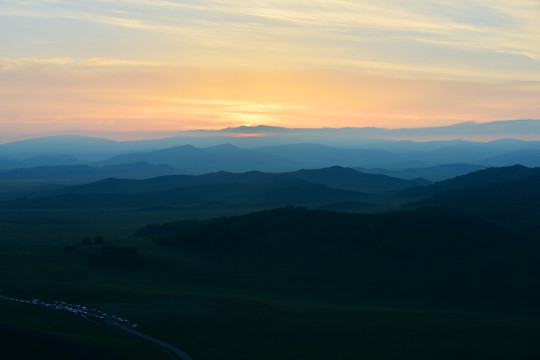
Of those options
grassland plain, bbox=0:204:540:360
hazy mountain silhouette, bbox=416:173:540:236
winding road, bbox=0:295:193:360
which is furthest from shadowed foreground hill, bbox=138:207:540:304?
winding road, bbox=0:295:193:360

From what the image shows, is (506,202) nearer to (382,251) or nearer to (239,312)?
(382,251)

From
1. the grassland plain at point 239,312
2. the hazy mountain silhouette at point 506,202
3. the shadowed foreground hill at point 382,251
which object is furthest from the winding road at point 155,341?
the hazy mountain silhouette at point 506,202

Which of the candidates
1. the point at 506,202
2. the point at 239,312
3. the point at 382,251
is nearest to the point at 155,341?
the point at 239,312

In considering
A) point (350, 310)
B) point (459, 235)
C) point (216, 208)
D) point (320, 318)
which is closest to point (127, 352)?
point (320, 318)

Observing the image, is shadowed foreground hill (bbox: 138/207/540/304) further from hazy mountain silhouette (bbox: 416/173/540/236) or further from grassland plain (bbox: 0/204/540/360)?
hazy mountain silhouette (bbox: 416/173/540/236)

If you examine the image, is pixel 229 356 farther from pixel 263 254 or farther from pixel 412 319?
pixel 263 254

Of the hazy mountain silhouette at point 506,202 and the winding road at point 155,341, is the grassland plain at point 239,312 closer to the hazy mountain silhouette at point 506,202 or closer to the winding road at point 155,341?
the winding road at point 155,341
